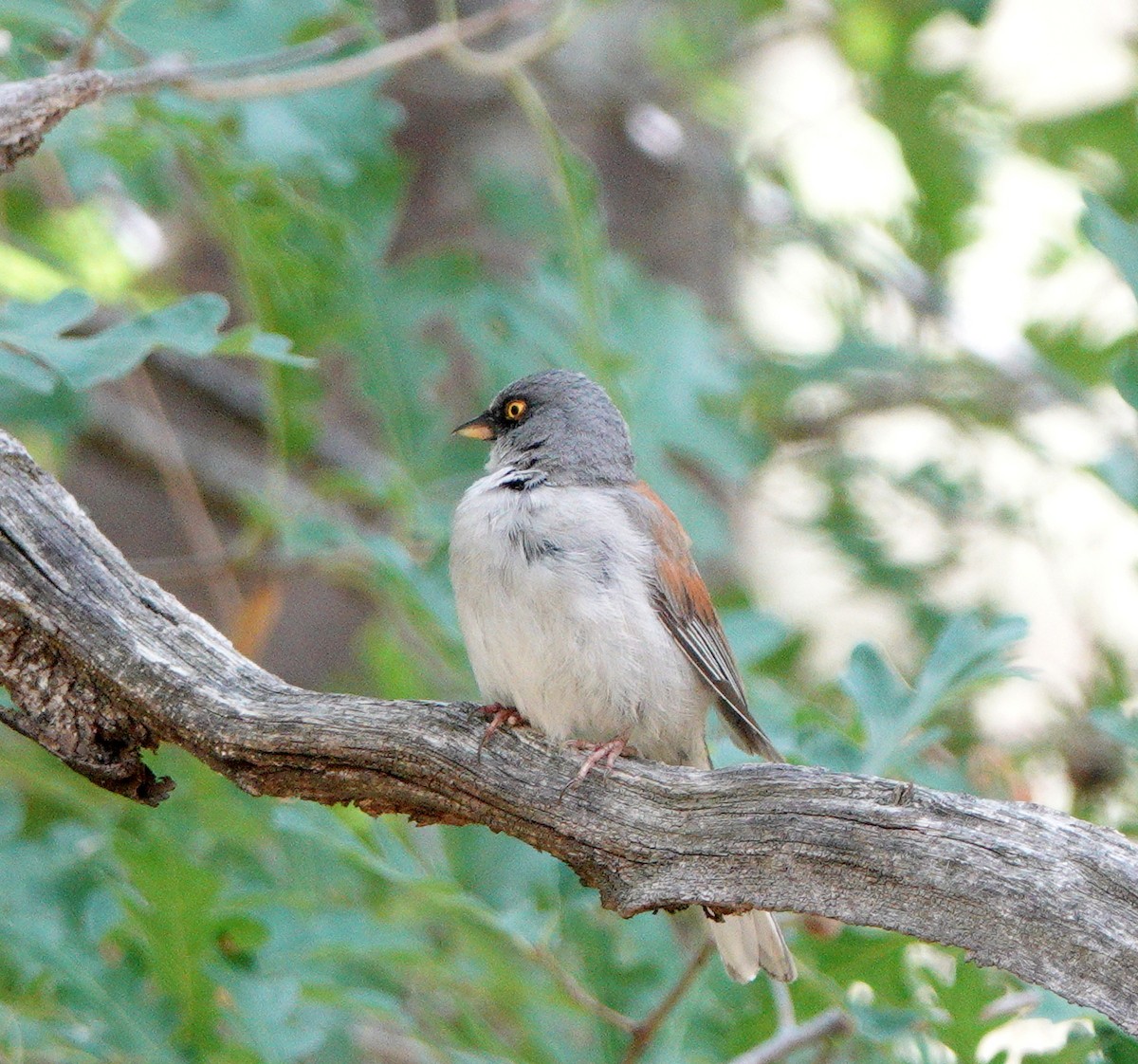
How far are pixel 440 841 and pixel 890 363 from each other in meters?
3.09

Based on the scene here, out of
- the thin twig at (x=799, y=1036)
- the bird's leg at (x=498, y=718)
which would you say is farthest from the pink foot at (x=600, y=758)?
the thin twig at (x=799, y=1036)

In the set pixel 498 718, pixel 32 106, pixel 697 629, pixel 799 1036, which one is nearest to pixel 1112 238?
pixel 697 629

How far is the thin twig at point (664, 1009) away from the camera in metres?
3.44

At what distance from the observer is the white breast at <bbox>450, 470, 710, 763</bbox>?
3541 millimetres

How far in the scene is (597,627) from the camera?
11.7 ft

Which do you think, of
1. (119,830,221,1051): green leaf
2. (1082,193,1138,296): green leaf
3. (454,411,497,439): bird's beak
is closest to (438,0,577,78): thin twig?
(454,411,497,439): bird's beak

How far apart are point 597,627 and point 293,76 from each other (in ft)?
6.00

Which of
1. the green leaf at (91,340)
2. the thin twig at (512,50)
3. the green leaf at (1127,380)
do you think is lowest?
the green leaf at (91,340)

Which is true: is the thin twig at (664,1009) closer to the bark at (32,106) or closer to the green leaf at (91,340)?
the green leaf at (91,340)

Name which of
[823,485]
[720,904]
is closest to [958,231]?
[823,485]

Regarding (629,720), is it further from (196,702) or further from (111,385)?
(111,385)

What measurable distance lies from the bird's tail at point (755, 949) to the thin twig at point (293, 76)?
2.49 meters

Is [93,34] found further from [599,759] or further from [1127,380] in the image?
[1127,380]

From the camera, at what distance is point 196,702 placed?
277 centimetres
